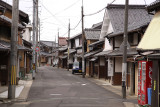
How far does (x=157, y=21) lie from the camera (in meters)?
13.8

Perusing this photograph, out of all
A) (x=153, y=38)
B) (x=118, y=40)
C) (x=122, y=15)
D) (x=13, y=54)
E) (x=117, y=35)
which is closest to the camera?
(x=153, y=38)

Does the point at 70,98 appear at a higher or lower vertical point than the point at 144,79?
lower

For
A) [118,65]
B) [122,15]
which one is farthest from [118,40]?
[122,15]

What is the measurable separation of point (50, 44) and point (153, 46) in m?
88.7

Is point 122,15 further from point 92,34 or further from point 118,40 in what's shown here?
point 92,34

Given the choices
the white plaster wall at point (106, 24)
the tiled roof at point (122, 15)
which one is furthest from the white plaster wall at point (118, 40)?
the white plaster wall at point (106, 24)

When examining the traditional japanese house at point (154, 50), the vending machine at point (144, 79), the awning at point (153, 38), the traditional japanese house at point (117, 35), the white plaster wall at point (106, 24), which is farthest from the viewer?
the white plaster wall at point (106, 24)

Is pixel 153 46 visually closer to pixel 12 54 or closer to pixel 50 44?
pixel 12 54

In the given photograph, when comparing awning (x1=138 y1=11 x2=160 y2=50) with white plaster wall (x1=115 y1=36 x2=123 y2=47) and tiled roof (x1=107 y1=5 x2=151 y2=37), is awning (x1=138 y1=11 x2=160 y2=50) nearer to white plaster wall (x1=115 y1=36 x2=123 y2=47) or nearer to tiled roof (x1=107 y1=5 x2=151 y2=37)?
white plaster wall (x1=115 y1=36 x2=123 y2=47)

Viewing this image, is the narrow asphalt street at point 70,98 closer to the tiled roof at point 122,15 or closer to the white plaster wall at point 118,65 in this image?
the white plaster wall at point 118,65

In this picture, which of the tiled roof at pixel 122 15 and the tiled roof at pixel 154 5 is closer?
the tiled roof at pixel 154 5

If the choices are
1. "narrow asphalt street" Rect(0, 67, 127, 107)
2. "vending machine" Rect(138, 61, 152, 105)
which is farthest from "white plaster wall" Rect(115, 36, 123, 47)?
"vending machine" Rect(138, 61, 152, 105)

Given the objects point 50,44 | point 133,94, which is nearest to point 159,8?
point 133,94

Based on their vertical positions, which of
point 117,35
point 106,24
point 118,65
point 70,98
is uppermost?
point 106,24
